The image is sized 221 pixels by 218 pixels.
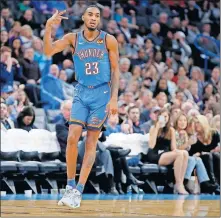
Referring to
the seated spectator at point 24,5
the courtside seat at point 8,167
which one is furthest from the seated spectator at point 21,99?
the seated spectator at point 24,5

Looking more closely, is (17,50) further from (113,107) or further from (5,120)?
(113,107)

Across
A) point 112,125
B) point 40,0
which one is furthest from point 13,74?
point 40,0

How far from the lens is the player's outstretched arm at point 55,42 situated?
24.5 feet

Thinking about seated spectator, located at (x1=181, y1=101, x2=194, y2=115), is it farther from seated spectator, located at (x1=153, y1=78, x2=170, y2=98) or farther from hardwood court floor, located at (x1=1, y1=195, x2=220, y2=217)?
hardwood court floor, located at (x1=1, y1=195, x2=220, y2=217)

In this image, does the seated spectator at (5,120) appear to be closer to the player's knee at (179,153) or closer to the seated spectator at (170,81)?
the player's knee at (179,153)

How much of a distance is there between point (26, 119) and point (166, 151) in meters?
2.47

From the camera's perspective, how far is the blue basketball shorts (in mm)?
7742

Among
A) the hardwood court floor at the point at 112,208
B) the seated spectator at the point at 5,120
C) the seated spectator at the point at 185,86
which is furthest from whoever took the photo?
the seated spectator at the point at 185,86


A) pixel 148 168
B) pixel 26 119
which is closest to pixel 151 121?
pixel 148 168

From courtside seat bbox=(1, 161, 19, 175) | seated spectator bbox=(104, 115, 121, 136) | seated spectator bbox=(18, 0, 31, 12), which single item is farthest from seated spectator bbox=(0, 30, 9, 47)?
courtside seat bbox=(1, 161, 19, 175)

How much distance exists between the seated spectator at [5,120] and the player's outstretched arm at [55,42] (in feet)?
14.0

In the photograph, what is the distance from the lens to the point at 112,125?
1291 cm

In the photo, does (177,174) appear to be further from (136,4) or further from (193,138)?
(136,4)

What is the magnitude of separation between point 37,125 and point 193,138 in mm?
2716
